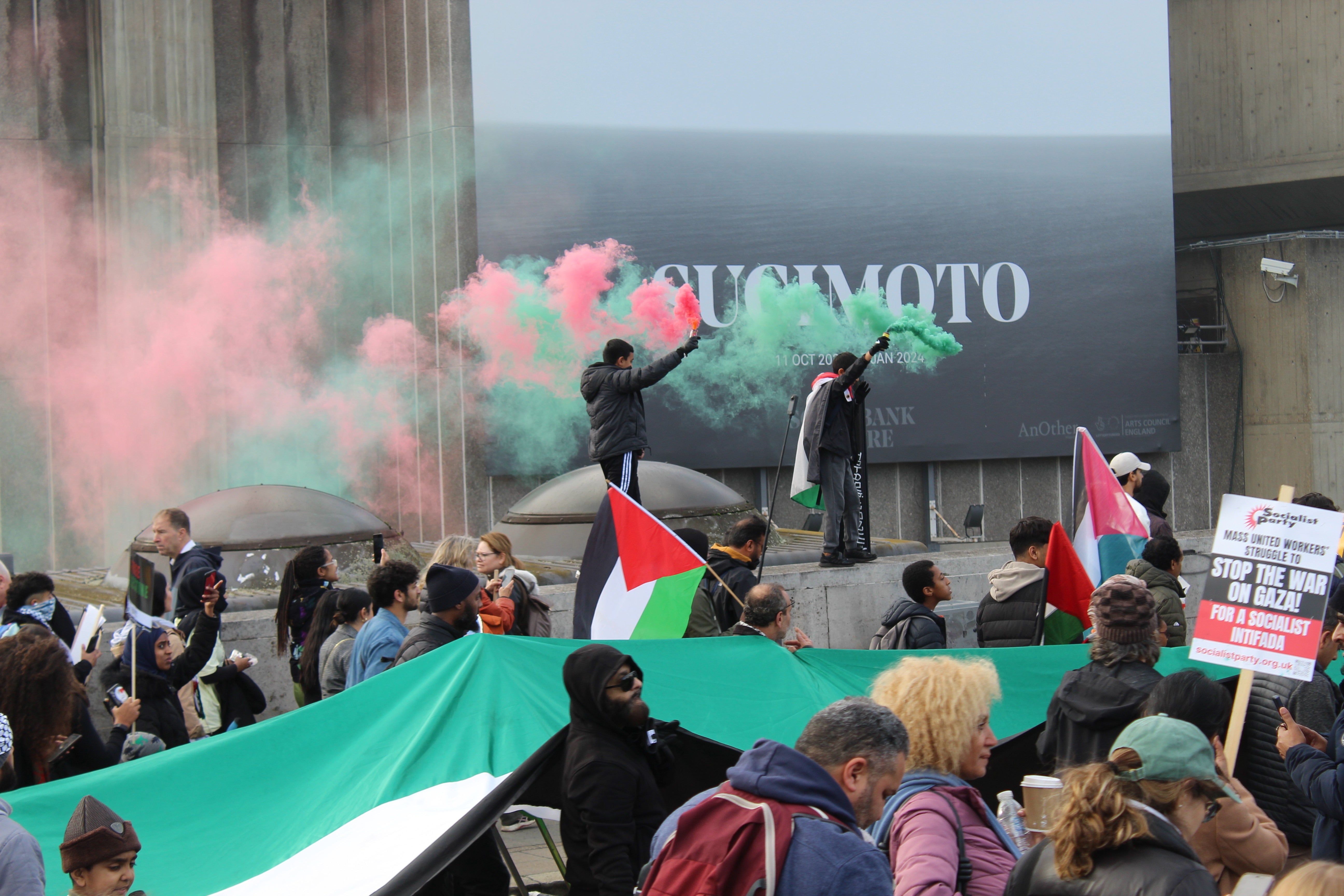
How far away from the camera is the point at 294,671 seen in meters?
6.91

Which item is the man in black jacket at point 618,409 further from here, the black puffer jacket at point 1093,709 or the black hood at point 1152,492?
the black puffer jacket at point 1093,709

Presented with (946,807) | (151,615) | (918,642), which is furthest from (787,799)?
(151,615)

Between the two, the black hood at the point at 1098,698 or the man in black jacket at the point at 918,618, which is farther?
the man in black jacket at the point at 918,618

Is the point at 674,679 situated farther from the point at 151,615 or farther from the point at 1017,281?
the point at 1017,281

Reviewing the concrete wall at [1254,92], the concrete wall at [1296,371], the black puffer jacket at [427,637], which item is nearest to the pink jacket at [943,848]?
the black puffer jacket at [427,637]

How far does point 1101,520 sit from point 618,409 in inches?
145

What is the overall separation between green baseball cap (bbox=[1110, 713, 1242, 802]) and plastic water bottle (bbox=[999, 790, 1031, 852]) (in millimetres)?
595

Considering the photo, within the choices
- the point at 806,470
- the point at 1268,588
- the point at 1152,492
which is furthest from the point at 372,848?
the point at 1152,492

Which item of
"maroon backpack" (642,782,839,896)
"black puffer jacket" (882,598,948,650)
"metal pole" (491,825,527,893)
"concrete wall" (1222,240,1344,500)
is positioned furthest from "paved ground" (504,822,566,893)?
"concrete wall" (1222,240,1344,500)

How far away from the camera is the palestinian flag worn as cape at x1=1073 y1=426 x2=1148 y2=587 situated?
738 centimetres

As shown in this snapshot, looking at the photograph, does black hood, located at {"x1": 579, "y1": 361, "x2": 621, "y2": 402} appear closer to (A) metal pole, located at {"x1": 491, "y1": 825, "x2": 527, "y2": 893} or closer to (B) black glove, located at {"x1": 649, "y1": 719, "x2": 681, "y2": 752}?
(A) metal pole, located at {"x1": 491, "y1": 825, "x2": 527, "y2": 893}

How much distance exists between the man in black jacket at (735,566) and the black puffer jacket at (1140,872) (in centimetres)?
409

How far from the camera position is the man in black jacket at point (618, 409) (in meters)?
9.56

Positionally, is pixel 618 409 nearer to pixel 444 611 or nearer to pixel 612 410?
pixel 612 410
